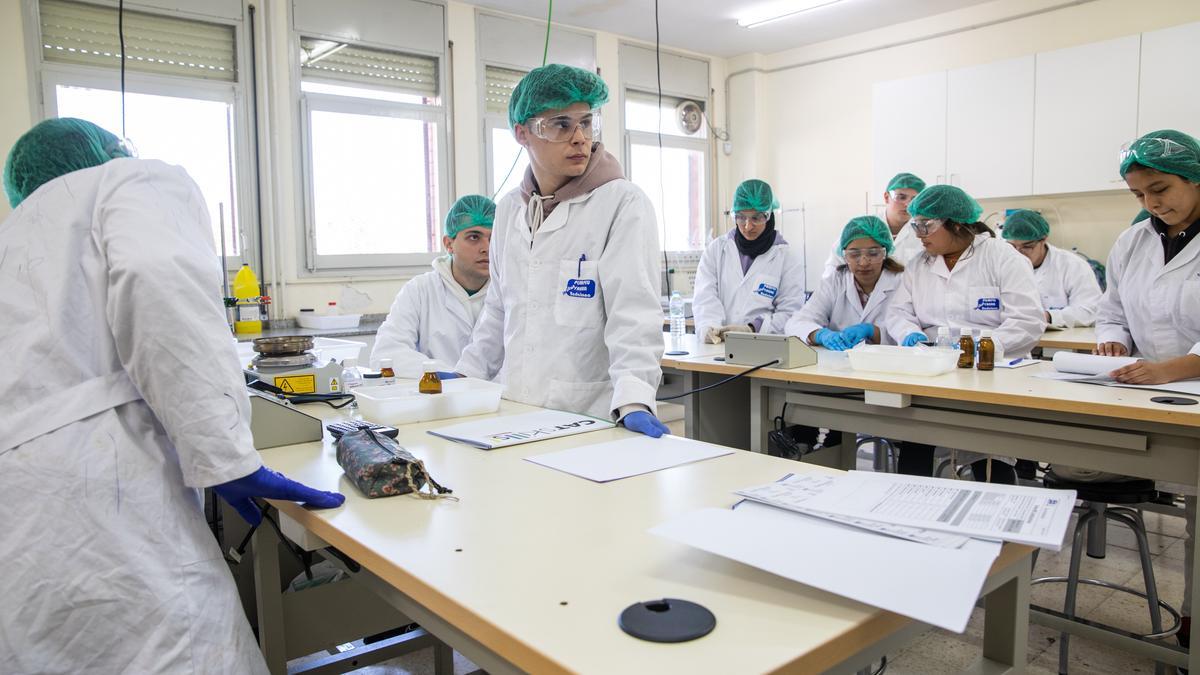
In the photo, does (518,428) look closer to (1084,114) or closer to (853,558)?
(853,558)

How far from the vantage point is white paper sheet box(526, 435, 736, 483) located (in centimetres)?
120

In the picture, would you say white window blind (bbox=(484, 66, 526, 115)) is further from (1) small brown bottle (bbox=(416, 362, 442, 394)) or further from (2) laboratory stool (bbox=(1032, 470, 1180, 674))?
(2) laboratory stool (bbox=(1032, 470, 1180, 674))

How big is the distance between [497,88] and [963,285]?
3.45 metres

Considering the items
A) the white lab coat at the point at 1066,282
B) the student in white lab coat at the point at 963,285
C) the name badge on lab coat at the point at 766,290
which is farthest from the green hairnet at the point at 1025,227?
the name badge on lab coat at the point at 766,290

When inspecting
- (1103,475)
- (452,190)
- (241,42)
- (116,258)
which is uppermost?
(241,42)

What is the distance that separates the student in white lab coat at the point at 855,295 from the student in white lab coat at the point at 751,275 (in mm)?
197

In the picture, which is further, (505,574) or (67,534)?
(67,534)

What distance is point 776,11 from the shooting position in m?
5.37

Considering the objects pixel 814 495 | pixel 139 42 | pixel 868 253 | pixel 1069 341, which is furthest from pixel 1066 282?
pixel 139 42

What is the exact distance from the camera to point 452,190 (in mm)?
4988

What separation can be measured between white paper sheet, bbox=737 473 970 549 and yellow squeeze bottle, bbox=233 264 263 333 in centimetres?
337

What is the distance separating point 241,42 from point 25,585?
3944 millimetres

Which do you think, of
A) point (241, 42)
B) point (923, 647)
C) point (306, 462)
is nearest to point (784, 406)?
point (923, 647)

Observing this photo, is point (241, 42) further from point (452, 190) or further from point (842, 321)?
point (842, 321)
